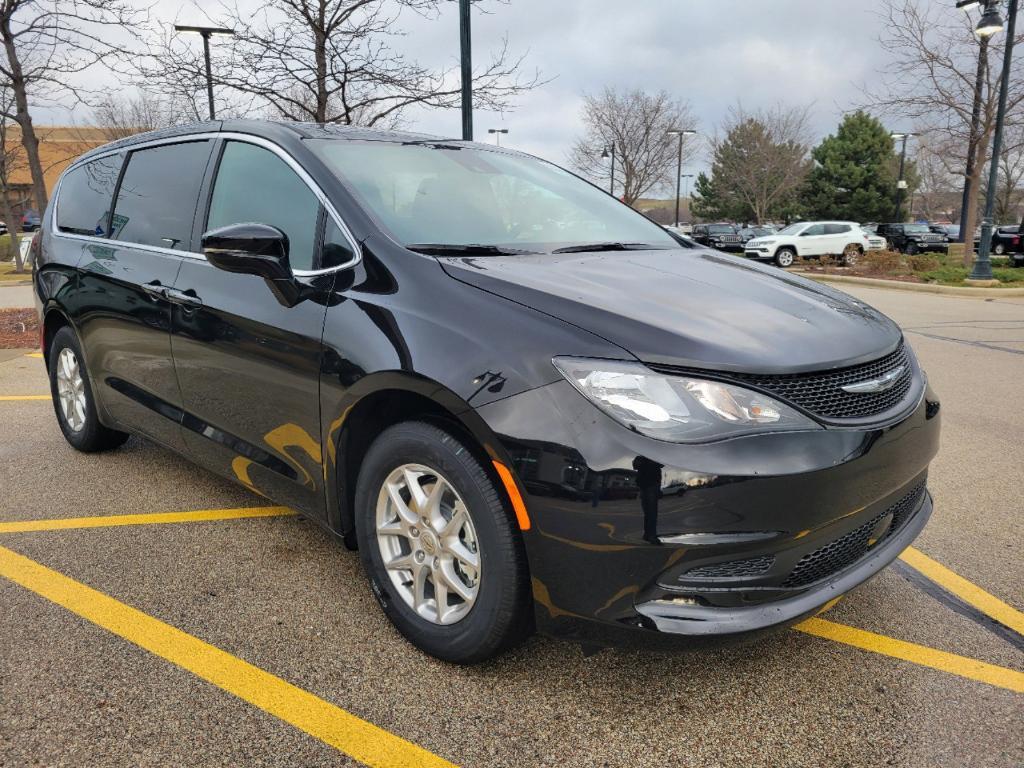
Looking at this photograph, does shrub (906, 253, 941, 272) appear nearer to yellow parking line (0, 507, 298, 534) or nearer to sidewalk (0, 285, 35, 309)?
sidewalk (0, 285, 35, 309)

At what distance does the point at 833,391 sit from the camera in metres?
2.21

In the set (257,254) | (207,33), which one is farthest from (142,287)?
(207,33)

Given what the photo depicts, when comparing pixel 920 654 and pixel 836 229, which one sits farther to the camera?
pixel 836 229

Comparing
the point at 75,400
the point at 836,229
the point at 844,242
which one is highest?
the point at 836,229

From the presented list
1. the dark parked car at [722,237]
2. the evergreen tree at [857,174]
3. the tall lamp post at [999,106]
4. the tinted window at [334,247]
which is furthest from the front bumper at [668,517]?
the evergreen tree at [857,174]

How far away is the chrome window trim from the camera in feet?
8.86

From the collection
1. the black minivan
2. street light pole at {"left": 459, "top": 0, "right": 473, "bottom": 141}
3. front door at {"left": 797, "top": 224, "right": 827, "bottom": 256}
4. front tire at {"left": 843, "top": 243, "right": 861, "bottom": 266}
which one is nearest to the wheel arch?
the black minivan

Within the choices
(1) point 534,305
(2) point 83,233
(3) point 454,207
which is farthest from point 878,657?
(2) point 83,233

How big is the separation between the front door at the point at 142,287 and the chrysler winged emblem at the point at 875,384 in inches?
105

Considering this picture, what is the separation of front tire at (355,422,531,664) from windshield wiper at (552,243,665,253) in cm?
102

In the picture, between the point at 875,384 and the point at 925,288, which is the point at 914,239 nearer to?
the point at 925,288

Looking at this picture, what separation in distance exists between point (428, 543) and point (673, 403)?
91 cm

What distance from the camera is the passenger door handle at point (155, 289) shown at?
3389 millimetres

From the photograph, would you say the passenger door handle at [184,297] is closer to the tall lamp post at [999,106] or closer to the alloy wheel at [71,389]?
the alloy wheel at [71,389]
